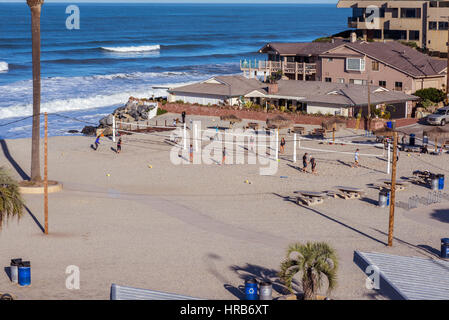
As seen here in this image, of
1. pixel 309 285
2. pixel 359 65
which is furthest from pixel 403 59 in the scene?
pixel 309 285

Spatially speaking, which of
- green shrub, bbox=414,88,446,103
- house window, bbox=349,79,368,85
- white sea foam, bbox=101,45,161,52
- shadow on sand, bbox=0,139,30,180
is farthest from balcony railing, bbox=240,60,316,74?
white sea foam, bbox=101,45,161,52

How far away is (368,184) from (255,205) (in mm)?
6566

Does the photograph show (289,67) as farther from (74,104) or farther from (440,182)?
(440,182)

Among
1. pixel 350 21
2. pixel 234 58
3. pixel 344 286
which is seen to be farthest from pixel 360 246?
pixel 234 58

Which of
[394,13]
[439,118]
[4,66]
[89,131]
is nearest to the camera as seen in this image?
[439,118]

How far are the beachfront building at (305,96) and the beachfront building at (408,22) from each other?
25.1 meters

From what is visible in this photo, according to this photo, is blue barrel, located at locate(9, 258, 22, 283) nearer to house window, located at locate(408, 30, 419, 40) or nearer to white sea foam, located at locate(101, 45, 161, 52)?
house window, located at locate(408, 30, 419, 40)

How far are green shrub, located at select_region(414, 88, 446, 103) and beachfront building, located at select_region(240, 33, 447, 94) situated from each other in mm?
1615

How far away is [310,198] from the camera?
102 feet

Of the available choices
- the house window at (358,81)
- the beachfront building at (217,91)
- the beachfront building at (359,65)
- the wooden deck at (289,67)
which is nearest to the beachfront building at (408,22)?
the beachfront building at (359,65)

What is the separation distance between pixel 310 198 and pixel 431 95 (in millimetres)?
27959

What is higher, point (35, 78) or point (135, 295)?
point (35, 78)

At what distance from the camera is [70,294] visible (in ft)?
66.6
